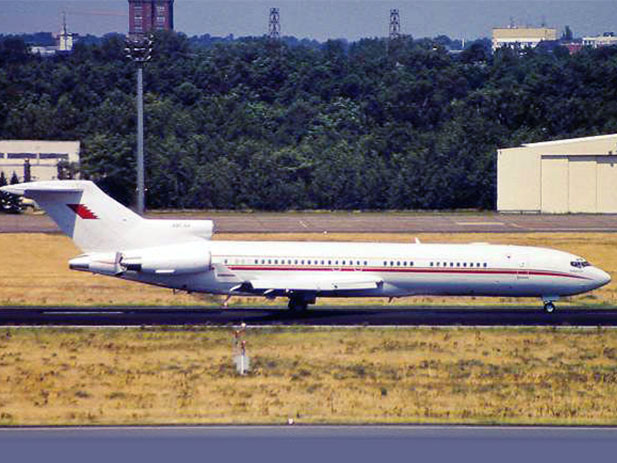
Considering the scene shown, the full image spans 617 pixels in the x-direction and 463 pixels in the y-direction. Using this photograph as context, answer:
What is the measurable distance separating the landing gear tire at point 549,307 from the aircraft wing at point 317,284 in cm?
754

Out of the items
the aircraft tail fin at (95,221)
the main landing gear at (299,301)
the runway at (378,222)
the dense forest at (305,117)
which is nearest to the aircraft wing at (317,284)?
the main landing gear at (299,301)

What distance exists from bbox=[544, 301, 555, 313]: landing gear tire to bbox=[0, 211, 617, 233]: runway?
110 feet

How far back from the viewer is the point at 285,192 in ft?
406

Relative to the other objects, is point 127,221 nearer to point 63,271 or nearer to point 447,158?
point 63,271

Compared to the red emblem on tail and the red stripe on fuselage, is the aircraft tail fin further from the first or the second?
the red stripe on fuselage

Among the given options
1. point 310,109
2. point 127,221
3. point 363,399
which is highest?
point 310,109

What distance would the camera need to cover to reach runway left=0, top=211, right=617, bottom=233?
9269 centimetres

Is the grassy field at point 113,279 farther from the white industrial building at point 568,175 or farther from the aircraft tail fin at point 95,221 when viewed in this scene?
the white industrial building at point 568,175

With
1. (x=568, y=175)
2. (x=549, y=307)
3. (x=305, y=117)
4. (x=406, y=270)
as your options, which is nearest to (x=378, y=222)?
(x=568, y=175)

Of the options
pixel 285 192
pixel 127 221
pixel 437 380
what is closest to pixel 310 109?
pixel 285 192

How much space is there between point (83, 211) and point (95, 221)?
705 millimetres

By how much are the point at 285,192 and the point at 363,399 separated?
275ft

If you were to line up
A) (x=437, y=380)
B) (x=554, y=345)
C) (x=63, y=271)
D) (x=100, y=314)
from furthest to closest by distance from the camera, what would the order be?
(x=63, y=271) < (x=100, y=314) < (x=554, y=345) < (x=437, y=380)

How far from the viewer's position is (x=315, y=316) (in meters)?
56.5
